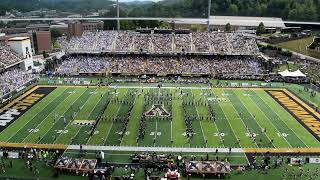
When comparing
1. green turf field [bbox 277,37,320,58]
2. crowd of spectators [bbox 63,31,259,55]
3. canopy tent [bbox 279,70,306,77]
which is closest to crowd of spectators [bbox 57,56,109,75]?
crowd of spectators [bbox 63,31,259,55]

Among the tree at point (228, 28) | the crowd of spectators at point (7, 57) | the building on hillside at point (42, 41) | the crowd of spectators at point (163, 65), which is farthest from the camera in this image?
the tree at point (228, 28)

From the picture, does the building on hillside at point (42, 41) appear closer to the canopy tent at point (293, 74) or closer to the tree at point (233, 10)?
the tree at point (233, 10)

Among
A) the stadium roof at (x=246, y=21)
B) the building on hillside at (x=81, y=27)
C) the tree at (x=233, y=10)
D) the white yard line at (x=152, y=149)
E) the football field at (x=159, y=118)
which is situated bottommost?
the white yard line at (x=152, y=149)

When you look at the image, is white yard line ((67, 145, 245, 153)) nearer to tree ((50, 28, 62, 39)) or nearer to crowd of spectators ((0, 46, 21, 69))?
crowd of spectators ((0, 46, 21, 69))

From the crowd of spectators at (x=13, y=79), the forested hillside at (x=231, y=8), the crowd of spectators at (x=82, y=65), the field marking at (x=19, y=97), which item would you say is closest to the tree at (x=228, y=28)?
the forested hillside at (x=231, y=8)

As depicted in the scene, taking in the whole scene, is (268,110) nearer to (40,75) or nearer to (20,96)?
(20,96)

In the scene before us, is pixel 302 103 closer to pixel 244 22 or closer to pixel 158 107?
pixel 158 107

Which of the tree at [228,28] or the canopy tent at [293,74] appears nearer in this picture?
the canopy tent at [293,74]

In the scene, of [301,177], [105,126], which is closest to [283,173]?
[301,177]
